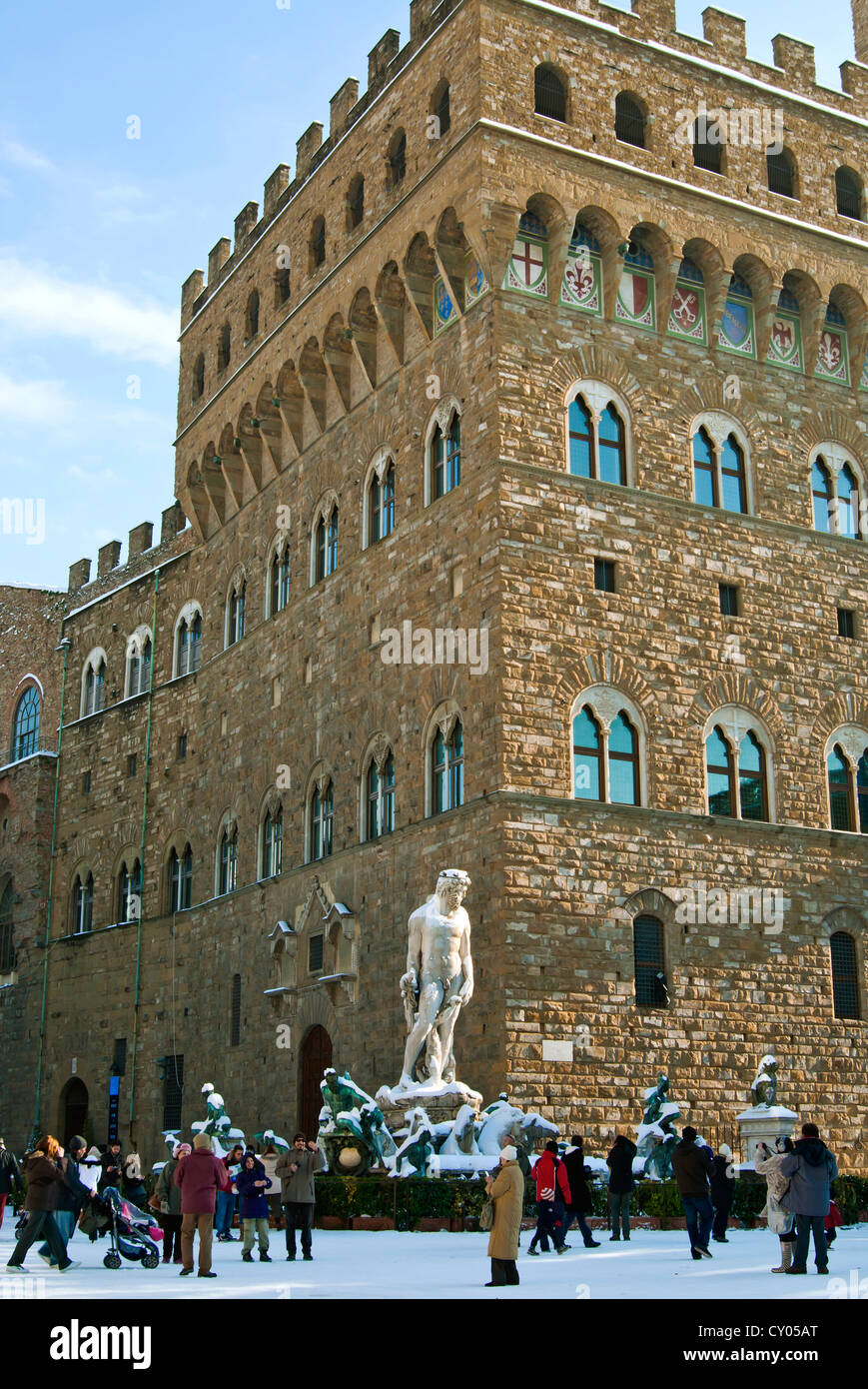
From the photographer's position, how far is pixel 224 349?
106ft

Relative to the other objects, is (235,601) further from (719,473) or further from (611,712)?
(611,712)

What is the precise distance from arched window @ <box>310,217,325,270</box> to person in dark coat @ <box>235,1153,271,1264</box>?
18.5m

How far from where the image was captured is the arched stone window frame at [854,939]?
2216 cm

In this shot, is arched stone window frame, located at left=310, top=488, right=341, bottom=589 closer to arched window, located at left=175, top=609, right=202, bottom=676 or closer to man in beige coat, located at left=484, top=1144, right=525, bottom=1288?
arched window, located at left=175, top=609, right=202, bottom=676

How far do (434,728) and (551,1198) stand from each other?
9.26 metres

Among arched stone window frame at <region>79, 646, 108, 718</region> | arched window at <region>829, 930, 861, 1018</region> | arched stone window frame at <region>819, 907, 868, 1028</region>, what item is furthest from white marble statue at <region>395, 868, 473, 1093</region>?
→ arched stone window frame at <region>79, 646, 108, 718</region>

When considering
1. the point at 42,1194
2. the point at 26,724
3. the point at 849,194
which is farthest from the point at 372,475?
the point at 26,724

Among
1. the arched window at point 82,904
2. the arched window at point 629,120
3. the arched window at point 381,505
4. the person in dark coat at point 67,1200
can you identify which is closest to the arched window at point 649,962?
the arched window at point 381,505

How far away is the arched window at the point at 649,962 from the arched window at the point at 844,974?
300cm

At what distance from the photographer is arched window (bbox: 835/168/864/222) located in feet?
85.4

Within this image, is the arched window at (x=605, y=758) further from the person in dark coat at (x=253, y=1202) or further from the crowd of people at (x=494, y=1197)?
the person in dark coat at (x=253, y=1202)
